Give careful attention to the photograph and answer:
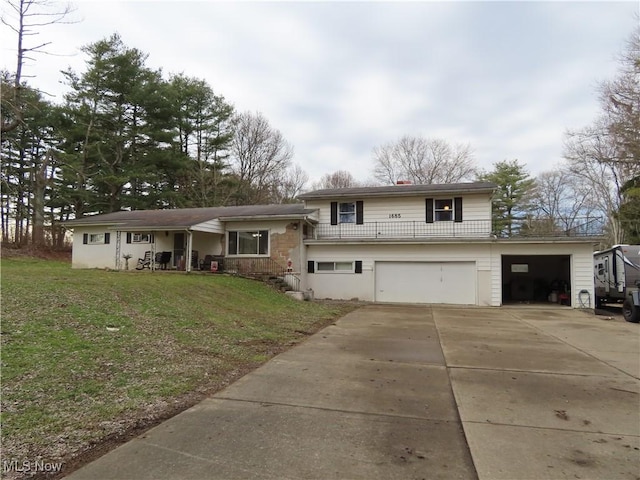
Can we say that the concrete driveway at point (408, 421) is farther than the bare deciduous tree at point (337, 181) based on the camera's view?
No

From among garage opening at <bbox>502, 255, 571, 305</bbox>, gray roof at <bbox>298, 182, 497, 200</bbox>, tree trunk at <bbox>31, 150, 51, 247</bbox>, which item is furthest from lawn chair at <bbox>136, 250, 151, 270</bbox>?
garage opening at <bbox>502, 255, 571, 305</bbox>

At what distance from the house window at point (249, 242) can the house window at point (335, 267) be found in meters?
2.65

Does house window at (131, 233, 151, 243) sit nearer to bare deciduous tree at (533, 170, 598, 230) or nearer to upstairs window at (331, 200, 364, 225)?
upstairs window at (331, 200, 364, 225)

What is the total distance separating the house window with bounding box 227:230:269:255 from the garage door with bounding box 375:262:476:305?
529cm

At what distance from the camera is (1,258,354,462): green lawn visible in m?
3.38

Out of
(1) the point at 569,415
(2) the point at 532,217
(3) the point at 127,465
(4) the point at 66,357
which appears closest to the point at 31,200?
(4) the point at 66,357

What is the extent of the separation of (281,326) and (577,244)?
13120 mm

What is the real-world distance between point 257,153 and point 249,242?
18.0 metres

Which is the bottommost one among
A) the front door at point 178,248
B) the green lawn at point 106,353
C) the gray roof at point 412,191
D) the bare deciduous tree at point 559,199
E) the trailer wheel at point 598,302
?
the trailer wheel at point 598,302

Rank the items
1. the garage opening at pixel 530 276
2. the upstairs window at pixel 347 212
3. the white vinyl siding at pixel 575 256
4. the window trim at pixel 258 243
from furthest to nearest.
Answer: the garage opening at pixel 530 276, the upstairs window at pixel 347 212, the window trim at pixel 258 243, the white vinyl siding at pixel 575 256

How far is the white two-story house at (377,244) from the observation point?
640 inches

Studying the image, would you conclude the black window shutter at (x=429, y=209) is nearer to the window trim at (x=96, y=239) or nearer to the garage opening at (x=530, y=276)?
the garage opening at (x=530, y=276)

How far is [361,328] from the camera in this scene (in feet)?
32.0

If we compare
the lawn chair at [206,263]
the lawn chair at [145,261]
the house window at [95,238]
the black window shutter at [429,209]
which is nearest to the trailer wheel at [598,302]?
the black window shutter at [429,209]
